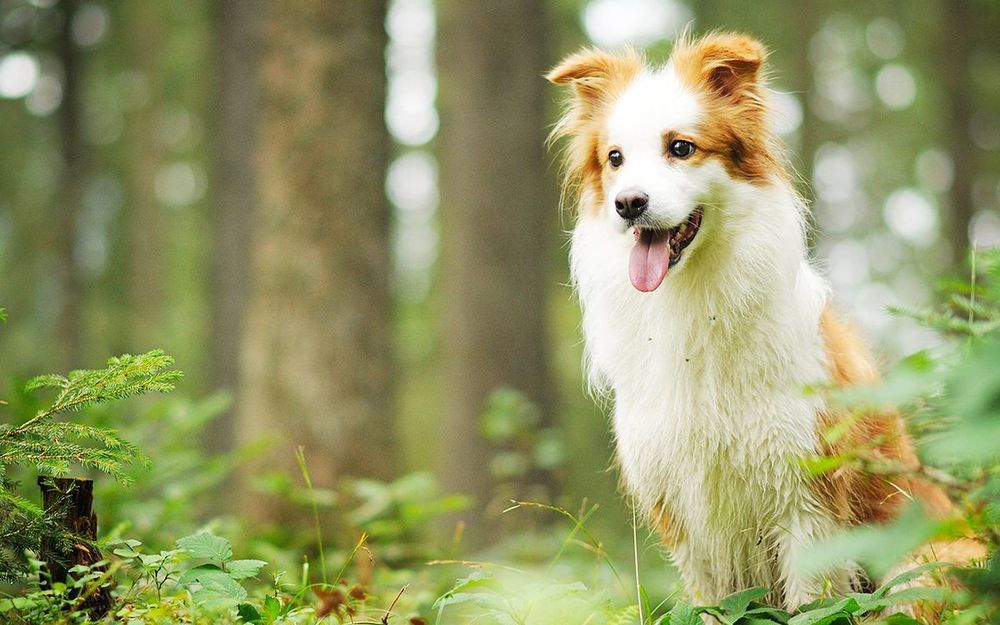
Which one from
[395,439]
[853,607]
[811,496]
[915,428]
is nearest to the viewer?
[853,607]

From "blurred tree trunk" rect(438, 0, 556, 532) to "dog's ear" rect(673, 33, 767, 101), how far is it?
5815 millimetres

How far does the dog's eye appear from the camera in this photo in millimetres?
3641

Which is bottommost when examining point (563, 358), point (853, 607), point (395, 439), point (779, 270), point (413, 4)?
point (563, 358)

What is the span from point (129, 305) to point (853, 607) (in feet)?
60.9

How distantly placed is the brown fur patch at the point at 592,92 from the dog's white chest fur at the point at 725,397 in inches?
17.4

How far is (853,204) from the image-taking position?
2034 cm

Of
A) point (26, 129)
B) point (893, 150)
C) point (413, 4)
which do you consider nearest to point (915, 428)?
point (413, 4)

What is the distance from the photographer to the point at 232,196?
15.0 meters

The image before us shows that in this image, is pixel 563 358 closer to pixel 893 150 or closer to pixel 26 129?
pixel 893 150

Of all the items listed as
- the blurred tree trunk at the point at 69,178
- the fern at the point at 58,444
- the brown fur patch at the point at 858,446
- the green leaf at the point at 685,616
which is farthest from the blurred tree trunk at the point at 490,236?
the blurred tree trunk at the point at 69,178

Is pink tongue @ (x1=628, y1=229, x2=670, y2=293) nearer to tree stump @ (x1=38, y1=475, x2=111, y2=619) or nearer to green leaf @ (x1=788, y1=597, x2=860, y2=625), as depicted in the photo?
green leaf @ (x1=788, y1=597, x2=860, y2=625)

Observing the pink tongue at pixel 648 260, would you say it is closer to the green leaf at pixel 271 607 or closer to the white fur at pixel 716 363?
the white fur at pixel 716 363

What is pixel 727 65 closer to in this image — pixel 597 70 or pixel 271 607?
pixel 597 70

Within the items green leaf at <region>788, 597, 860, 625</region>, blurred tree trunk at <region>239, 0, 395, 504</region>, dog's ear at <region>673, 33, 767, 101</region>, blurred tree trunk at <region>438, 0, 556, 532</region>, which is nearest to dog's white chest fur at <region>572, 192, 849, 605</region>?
dog's ear at <region>673, 33, 767, 101</region>
